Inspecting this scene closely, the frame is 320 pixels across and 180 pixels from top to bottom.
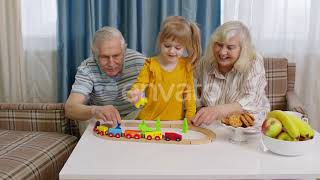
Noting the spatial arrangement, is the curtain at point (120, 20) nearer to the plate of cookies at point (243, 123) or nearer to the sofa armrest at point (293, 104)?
the sofa armrest at point (293, 104)

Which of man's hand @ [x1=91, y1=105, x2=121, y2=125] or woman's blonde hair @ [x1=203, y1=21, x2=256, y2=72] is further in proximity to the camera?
woman's blonde hair @ [x1=203, y1=21, x2=256, y2=72]

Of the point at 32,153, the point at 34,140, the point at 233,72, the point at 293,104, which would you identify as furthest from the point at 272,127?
the point at 34,140

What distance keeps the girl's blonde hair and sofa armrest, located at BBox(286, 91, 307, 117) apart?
2.61 feet

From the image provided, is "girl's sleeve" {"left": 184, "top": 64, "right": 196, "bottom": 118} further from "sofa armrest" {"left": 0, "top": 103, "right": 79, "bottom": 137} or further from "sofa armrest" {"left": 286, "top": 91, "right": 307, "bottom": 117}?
"sofa armrest" {"left": 0, "top": 103, "right": 79, "bottom": 137}

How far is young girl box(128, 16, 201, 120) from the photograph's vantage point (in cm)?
171

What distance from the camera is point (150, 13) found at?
2664 mm

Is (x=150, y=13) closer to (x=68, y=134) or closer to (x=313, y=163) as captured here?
(x=68, y=134)

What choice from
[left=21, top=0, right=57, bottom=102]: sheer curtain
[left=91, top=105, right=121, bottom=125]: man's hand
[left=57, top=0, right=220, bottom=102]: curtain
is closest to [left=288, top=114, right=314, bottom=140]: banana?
[left=91, top=105, right=121, bottom=125]: man's hand

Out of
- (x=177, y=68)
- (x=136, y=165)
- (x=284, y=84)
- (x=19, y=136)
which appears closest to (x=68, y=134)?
(x=19, y=136)

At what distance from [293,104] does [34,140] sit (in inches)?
60.5

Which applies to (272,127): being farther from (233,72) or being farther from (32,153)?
(32,153)

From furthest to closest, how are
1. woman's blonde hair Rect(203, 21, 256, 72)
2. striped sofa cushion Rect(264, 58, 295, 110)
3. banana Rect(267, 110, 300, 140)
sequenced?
striped sofa cushion Rect(264, 58, 295, 110) < woman's blonde hair Rect(203, 21, 256, 72) < banana Rect(267, 110, 300, 140)

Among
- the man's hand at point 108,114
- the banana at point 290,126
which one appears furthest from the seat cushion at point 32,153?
the banana at point 290,126

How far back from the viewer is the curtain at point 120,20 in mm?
2586
